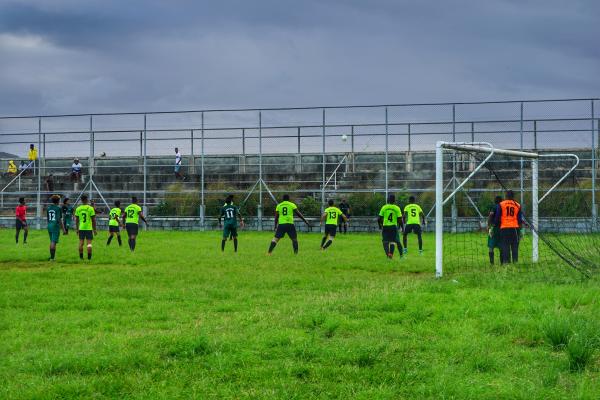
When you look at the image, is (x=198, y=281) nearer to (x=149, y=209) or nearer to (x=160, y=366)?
(x=160, y=366)

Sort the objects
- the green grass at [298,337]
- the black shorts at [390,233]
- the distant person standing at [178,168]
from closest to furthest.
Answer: the green grass at [298,337]
the black shorts at [390,233]
the distant person standing at [178,168]

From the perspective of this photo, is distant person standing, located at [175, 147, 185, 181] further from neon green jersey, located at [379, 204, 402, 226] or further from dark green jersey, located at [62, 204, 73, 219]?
neon green jersey, located at [379, 204, 402, 226]

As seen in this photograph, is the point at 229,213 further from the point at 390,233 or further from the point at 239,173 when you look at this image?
the point at 239,173

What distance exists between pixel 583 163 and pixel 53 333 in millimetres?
28798

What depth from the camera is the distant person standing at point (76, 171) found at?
126ft

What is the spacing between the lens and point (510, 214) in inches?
640

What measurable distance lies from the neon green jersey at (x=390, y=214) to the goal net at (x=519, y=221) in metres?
1.55

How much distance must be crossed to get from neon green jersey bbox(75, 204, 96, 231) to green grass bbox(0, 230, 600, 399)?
477 centimetres

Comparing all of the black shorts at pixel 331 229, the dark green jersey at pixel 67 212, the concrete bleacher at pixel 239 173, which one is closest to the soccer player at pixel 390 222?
the black shorts at pixel 331 229

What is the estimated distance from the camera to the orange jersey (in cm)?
1619

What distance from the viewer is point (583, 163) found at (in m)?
33.5

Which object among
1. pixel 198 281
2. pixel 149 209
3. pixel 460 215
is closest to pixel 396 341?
pixel 198 281

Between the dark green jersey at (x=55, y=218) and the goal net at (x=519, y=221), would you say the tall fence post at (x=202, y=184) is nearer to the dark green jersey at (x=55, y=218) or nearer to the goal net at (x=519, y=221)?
the goal net at (x=519, y=221)

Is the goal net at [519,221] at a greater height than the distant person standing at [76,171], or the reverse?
the distant person standing at [76,171]
